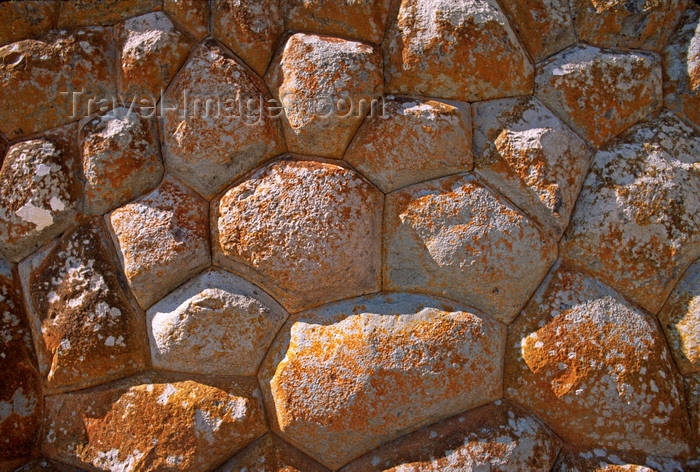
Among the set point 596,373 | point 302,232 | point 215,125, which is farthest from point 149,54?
point 596,373

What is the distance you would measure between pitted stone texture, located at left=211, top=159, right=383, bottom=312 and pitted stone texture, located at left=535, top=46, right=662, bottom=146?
617 mm

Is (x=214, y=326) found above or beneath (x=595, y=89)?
beneath

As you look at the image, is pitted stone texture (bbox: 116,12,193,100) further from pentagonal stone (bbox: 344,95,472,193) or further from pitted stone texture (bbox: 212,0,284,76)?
pentagonal stone (bbox: 344,95,472,193)

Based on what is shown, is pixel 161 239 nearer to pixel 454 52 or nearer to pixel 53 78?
pixel 53 78

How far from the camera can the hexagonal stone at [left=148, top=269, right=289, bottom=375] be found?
1354 mm

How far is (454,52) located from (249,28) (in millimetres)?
595

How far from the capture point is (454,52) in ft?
4.69

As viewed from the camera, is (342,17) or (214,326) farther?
(342,17)

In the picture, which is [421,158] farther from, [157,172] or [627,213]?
[157,172]

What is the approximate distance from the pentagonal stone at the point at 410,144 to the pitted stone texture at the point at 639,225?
39cm

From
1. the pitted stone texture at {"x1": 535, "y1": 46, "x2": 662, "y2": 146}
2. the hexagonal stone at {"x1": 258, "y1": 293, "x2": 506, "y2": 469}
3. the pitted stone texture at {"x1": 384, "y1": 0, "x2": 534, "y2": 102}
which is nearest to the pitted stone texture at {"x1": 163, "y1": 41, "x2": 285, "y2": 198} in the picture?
the pitted stone texture at {"x1": 384, "y1": 0, "x2": 534, "y2": 102}

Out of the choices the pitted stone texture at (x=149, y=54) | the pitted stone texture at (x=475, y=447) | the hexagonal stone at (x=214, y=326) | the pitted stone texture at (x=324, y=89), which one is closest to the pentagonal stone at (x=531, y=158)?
the pitted stone texture at (x=324, y=89)

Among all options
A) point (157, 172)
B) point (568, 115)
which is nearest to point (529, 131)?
point (568, 115)

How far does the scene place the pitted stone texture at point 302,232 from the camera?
4.47 ft
